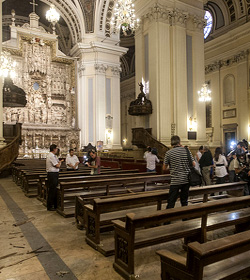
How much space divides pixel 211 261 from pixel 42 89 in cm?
2416

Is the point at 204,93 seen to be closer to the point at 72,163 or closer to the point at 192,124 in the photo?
the point at 192,124

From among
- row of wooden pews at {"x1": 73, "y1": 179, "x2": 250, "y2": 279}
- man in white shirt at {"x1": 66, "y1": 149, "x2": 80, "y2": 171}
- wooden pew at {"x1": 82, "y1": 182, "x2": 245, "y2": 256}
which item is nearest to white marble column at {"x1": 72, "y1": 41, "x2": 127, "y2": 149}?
man in white shirt at {"x1": 66, "y1": 149, "x2": 80, "y2": 171}

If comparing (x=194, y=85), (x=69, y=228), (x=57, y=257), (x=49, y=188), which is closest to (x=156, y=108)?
(x=194, y=85)

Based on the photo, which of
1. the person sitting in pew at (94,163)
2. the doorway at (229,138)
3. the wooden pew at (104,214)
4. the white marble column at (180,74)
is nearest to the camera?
A: the wooden pew at (104,214)

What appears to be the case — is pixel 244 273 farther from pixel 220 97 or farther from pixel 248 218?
pixel 220 97

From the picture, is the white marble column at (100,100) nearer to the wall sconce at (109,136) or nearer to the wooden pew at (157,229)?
the wall sconce at (109,136)

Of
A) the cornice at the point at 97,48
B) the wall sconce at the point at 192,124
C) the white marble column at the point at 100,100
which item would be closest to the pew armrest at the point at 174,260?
the wall sconce at the point at 192,124

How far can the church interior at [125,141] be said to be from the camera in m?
3.07

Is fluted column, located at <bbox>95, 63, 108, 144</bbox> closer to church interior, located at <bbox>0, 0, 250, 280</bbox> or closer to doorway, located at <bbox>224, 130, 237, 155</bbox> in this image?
church interior, located at <bbox>0, 0, 250, 280</bbox>

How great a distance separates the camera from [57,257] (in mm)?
3398

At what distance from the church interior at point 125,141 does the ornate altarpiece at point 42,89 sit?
0.09m

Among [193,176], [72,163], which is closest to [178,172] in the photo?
[193,176]

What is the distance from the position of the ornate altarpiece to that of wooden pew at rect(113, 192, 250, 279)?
20.1 m

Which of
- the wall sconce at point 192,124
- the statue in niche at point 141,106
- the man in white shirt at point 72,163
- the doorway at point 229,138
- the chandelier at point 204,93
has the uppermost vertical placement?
the chandelier at point 204,93
